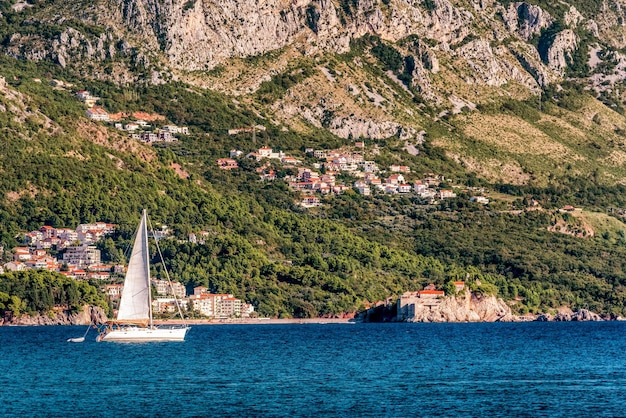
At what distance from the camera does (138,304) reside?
3593 inches

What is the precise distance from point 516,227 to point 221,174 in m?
37.2

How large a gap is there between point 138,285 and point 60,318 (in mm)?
39486

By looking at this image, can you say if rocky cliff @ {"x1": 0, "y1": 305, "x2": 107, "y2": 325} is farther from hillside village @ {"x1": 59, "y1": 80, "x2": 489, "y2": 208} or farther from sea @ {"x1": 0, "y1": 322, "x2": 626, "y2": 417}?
hillside village @ {"x1": 59, "y1": 80, "x2": 489, "y2": 208}

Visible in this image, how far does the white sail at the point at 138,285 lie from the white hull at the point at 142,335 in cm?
168

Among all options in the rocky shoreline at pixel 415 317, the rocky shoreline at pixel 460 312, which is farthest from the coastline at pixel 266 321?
the rocky shoreline at pixel 460 312

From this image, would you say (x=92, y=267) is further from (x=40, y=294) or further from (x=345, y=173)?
(x=345, y=173)

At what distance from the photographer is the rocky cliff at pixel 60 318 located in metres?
127

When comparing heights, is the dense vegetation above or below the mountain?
below

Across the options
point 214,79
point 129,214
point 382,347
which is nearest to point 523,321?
point 129,214

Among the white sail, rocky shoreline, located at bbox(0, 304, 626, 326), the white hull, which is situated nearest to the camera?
the white sail

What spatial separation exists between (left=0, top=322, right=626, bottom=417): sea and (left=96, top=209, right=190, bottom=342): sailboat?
4.98 ft

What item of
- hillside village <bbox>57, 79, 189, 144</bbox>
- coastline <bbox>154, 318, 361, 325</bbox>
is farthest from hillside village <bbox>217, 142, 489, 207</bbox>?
coastline <bbox>154, 318, 361, 325</bbox>

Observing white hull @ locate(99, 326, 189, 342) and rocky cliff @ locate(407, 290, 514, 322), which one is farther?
rocky cliff @ locate(407, 290, 514, 322)

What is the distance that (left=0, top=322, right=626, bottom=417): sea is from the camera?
5759cm
